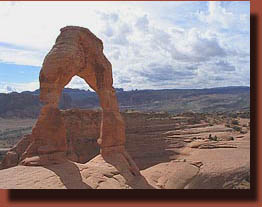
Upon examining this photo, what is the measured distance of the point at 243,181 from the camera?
1006 cm

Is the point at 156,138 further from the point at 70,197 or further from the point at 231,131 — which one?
the point at 70,197

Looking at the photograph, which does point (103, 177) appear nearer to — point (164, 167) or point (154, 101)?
point (164, 167)

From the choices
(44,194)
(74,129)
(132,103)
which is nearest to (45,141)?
(44,194)

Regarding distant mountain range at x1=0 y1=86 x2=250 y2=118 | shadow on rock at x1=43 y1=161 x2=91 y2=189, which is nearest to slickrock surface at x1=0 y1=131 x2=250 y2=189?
shadow on rock at x1=43 y1=161 x2=91 y2=189

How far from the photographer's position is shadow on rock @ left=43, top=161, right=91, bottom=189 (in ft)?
31.0

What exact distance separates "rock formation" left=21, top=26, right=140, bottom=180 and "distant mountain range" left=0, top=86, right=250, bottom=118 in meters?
27.7

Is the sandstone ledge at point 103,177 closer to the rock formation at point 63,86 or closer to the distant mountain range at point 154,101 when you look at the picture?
the rock formation at point 63,86

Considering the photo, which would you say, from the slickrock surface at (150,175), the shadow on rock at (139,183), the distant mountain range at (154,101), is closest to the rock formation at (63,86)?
the shadow on rock at (139,183)

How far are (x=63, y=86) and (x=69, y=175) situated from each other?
107 inches

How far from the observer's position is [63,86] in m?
11.1

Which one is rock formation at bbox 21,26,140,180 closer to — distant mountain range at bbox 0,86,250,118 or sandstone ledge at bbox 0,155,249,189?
sandstone ledge at bbox 0,155,249,189

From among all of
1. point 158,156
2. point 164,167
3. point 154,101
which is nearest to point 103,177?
point 164,167

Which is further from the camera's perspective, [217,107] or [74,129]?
[217,107]

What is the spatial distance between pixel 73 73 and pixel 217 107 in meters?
36.1
